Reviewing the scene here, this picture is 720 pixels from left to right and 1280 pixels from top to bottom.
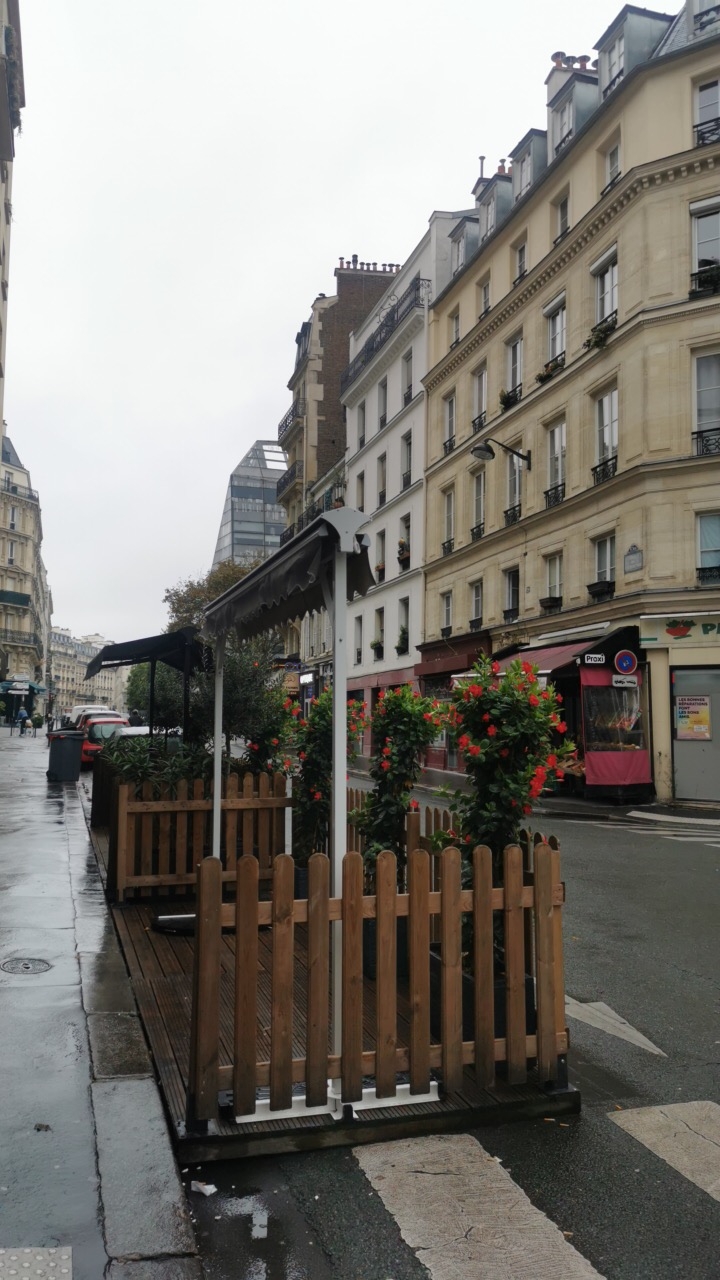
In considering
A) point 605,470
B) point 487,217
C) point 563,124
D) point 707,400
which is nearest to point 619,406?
point 605,470

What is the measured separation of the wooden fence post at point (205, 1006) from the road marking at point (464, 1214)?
0.63 m

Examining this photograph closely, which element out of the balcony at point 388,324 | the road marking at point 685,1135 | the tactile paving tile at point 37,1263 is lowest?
the road marking at point 685,1135

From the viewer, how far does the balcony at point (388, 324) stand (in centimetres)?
3512

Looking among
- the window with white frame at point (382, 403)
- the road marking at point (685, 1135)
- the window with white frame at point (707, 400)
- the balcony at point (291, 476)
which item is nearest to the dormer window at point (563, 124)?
the window with white frame at point (707, 400)

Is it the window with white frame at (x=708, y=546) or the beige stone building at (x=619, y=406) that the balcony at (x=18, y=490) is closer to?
the beige stone building at (x=619, y=406)

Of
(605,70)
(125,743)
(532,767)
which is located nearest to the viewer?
(532,767)

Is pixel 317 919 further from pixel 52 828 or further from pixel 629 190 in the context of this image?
pixel 629 190

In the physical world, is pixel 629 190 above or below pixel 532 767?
above

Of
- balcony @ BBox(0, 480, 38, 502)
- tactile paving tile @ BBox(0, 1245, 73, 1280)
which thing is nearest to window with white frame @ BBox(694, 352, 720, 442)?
tactile paving tile @ BBox(0, 1245, 73, 1280)

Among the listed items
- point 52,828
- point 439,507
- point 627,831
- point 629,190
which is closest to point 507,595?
point 439,507

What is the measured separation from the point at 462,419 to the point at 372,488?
373 inches

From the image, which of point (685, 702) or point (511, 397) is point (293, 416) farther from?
point (685, 702)

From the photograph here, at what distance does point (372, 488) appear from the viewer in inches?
1603

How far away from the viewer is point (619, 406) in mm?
21703
